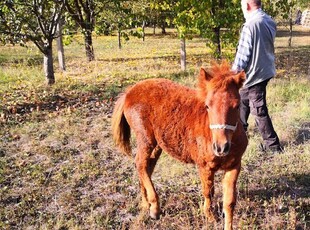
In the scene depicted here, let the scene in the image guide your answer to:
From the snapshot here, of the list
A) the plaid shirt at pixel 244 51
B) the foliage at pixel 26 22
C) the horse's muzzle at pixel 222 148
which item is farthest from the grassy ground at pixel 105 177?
the foliage at pixel 26 22

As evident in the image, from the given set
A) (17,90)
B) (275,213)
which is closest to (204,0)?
(17,90)

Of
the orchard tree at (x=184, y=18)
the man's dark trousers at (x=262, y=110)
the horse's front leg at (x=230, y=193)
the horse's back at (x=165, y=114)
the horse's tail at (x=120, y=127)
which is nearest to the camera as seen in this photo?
the horse's front leg at (x=230, y=193)

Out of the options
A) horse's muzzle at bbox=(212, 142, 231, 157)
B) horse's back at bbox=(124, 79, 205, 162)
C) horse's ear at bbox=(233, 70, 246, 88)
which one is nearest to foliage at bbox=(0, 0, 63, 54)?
horse's back at bbox=(124, 79, 205, 162)

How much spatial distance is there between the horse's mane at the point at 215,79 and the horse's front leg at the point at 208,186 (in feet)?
2.44

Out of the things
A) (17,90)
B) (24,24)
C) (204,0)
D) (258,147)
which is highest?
(204,0)

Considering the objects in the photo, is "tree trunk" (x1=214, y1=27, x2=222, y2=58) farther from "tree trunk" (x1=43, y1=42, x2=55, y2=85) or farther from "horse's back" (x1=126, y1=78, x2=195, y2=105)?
"horse's back" (x1=126, y1=78, x2=195, y2=105)

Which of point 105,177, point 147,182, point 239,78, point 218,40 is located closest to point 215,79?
point 239,78

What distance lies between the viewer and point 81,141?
5.99 m

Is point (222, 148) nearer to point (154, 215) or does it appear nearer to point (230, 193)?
point (230, 193)

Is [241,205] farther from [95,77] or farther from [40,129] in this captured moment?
[95,77]

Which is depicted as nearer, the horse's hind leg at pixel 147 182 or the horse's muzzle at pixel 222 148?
the horse's muzzle at pixel 222 148

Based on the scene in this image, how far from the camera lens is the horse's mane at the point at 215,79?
9.87 feet

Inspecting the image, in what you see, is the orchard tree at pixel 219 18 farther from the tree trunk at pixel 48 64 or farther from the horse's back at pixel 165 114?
the horse's back at pixel 165 114

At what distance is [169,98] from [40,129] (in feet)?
11.7
